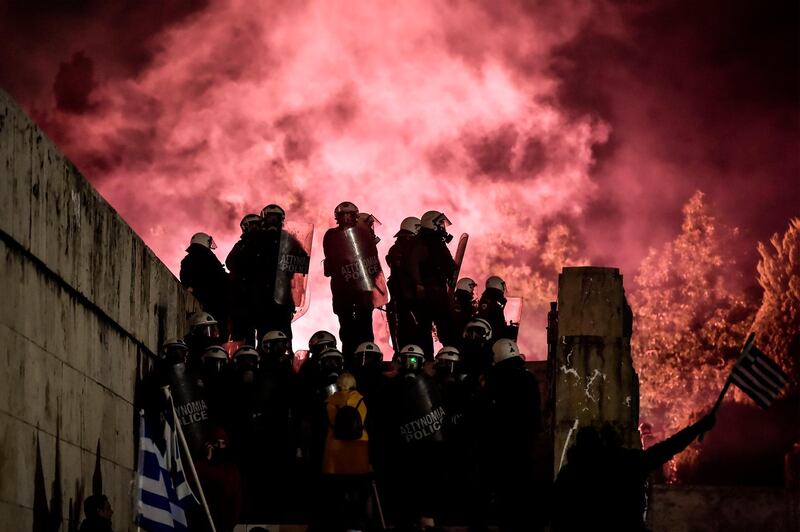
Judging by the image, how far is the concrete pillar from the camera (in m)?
16.6

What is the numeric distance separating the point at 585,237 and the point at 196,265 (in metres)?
31.4

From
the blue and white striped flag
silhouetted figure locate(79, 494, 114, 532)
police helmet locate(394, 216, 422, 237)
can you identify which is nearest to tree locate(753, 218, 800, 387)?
police helmet locate(394, 216, 422, 237)

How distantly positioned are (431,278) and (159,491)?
21.2 feet

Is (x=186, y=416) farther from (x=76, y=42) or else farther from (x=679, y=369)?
(x=679, y=369)

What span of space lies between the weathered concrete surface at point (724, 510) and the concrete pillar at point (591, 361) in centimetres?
71

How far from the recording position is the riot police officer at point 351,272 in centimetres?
1905

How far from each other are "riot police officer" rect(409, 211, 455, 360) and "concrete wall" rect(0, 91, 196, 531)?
380 cm

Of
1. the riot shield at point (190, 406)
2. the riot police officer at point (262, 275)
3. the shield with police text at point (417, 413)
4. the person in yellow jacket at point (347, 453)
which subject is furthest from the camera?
the riot police officer at point (262, 275)

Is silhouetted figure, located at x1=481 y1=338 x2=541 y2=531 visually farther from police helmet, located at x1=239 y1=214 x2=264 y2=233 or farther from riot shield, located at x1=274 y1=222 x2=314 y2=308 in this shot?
police helmet, located at x1=239 y1=214 x2=264 y2=233

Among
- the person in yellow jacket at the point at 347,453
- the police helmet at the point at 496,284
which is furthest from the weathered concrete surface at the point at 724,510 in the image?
the police helmet at the point at 496,284

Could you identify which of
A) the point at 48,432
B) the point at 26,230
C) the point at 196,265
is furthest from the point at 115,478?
the point at 196,265

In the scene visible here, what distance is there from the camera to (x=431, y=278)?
1895cm

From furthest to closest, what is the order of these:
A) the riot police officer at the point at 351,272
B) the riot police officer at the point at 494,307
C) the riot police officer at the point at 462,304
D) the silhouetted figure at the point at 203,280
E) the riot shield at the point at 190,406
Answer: the riot police officer at the point at 462,304
the silhouetted figure at the point at 203,280
the riot police officer at the point at 494,307
the riot police officer at the point at 351,272
the riot shield at the point at 190,406

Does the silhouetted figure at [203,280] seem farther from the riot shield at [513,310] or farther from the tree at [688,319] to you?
the tree at [688,319]
